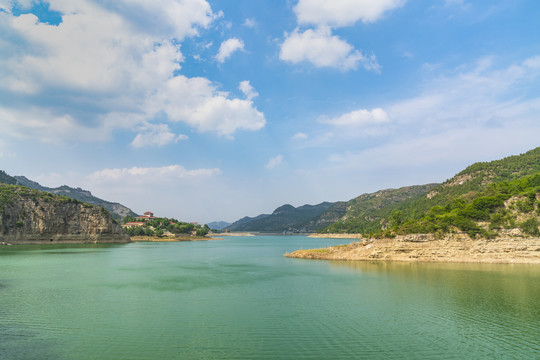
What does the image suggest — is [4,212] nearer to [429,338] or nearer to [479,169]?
[429,338]

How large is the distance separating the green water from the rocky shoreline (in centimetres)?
1103

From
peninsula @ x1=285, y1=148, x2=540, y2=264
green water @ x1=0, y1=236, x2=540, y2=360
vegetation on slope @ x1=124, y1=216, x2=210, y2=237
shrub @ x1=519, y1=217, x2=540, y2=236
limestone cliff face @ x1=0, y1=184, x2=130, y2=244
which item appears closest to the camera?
green water @ x1=0, y1=236, x2=540, y2=360

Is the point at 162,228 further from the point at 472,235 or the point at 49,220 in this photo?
the point at 472,235

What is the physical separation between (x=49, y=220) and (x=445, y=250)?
115466 millimetres

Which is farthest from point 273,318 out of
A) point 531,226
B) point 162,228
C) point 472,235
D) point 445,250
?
point 162,228

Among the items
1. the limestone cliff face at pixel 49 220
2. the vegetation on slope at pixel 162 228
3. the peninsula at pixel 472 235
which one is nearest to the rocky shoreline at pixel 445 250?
the peninsula at pixel 472 235

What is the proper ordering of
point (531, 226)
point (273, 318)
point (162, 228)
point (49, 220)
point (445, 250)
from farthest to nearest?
point (162, 228)
point (49, 220)
point (445, 250)
point (531, 226)
point (273, 318)

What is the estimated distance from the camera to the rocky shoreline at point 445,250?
40938mm

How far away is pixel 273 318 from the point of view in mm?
17703

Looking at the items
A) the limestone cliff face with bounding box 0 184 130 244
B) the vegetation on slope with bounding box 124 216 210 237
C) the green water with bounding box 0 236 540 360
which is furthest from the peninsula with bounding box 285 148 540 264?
the vegetation on slope with bounding box 124 216 210 237

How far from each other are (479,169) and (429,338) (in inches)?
4623

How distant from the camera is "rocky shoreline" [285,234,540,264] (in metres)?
40.9

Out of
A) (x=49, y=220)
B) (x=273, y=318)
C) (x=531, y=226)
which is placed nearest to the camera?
(x=273, y=318)

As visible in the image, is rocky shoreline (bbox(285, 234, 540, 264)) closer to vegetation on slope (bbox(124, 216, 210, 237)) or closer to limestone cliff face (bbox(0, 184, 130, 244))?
limestone cliff face (bbox(0, 184, 130, 244))
